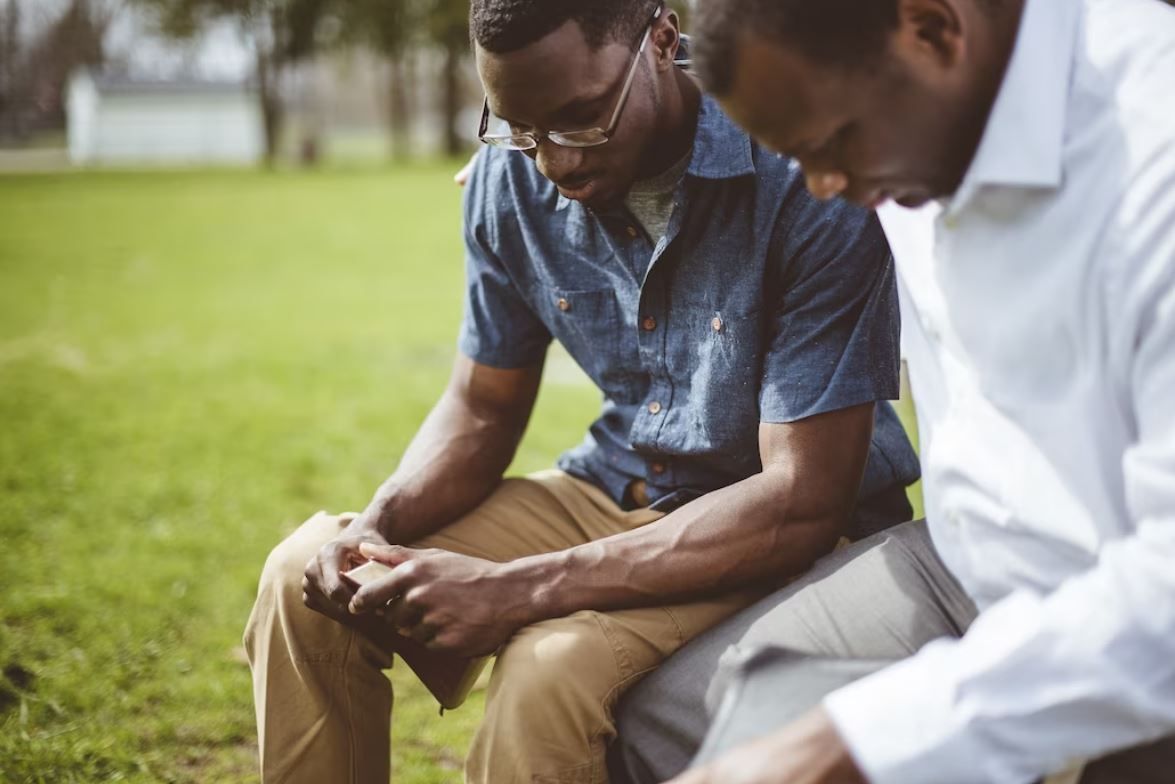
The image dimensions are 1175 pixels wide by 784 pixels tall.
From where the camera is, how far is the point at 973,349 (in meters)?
1.74

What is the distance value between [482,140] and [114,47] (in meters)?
58.2

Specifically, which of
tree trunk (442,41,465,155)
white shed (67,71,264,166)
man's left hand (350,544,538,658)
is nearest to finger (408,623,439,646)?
man's left hand (350,544,538,658)

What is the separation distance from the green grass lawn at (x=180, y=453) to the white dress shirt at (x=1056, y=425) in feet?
6.71

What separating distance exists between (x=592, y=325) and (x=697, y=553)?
0.63 metres

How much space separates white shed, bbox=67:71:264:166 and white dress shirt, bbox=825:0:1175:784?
43.3 meters

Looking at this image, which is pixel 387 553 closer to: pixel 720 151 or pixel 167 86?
pixel 720 151

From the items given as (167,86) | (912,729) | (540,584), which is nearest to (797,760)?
(912,729)

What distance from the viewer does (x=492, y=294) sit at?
291 cm

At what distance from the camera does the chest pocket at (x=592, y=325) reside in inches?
106

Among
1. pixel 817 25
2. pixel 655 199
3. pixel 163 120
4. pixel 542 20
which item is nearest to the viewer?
pixel 817 25

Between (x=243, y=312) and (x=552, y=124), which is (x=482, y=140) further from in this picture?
(x=243, y=312)

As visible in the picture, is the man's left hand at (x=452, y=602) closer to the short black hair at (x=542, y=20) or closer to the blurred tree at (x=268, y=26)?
the short black hair at (x=542, y=20)

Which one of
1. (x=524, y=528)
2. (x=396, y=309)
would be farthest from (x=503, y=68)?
(x=396, y=309)

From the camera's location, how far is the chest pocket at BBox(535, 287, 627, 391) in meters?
2.70
